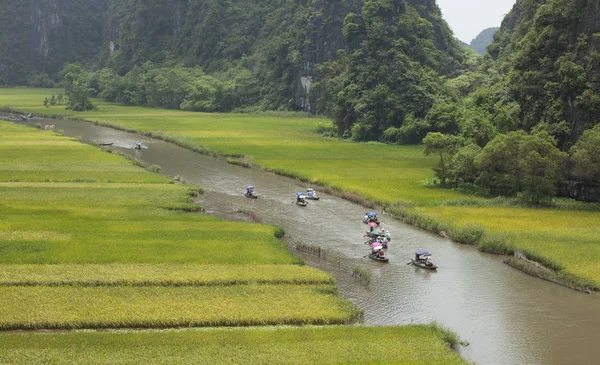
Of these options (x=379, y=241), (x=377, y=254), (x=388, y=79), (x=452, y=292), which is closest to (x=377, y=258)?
(x=377, y=254)

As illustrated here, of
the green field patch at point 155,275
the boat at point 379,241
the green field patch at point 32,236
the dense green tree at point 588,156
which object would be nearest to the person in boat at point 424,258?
the boat at point 379,241

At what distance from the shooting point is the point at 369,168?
5088 centimetres

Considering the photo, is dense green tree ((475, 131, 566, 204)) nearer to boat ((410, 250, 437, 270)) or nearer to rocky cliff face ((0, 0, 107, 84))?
boat ((410, 250, 437, 270))

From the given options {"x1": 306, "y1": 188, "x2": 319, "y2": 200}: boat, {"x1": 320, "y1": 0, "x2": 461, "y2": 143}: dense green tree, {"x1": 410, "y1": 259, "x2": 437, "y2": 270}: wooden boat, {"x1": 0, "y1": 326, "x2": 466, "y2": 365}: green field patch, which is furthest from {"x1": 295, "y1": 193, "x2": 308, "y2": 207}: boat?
{"x1": 320, "y1": 0, "x2": 461, "y2": 143}: dense green tree

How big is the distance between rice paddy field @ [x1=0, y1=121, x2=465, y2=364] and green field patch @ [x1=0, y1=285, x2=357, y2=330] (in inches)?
1.3

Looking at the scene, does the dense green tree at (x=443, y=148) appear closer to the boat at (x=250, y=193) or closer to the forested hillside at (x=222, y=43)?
the boat at (x=250, y=193)

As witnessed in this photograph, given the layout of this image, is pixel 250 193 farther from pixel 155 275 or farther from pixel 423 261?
pixel 155 275

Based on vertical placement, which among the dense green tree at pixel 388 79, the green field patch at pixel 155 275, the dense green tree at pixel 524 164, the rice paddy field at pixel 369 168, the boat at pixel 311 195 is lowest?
the green field patch at pixel 155 275

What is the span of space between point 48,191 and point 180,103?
82187 mm

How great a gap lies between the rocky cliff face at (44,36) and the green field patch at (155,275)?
584 ft

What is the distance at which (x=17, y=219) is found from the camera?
31.0m

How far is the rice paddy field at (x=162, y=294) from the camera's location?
17750 millimetres

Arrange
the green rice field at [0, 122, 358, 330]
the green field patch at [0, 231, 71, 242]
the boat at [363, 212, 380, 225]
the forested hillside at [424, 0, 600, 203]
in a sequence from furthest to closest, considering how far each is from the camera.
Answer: the forested hillside at [424, 0, 600, 203] → the boat at [363, 212, 380, 225] → the green field patch at [0, 231, 71, 242] → the green rice field at [0, 122, 358, 330]

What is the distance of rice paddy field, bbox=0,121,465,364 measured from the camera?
17.8m
